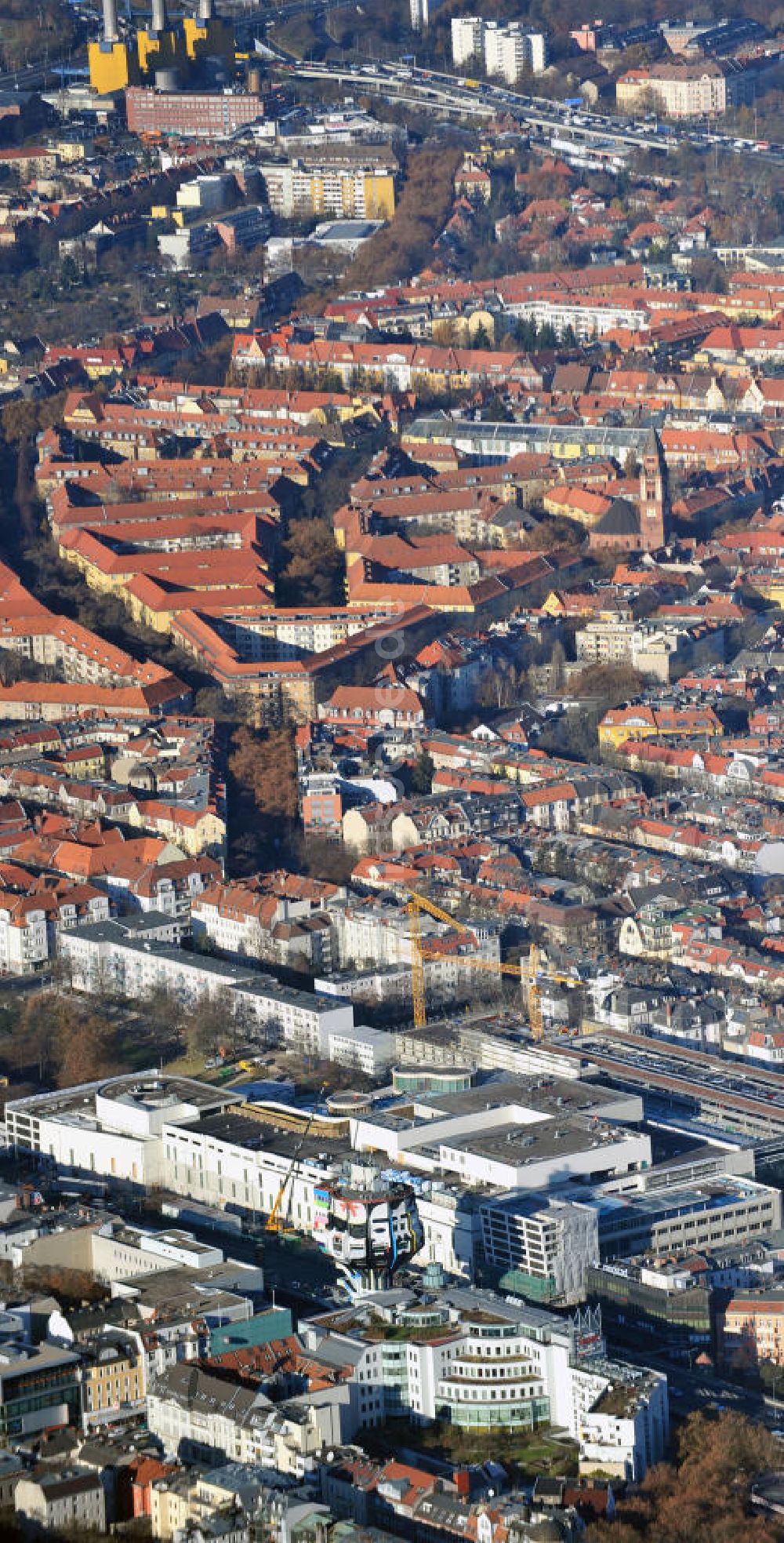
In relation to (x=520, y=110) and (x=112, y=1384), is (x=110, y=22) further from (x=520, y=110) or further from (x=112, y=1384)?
(x=112, y=1384)

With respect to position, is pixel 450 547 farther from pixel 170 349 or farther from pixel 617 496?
pixel 170 349

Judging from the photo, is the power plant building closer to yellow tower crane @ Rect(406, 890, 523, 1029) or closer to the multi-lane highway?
the multi-lane highway

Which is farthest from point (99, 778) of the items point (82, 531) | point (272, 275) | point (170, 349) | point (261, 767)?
point (272, 275)

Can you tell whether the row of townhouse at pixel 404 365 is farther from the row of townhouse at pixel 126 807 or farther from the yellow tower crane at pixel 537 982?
the yellow tower crane at pixel 537 982

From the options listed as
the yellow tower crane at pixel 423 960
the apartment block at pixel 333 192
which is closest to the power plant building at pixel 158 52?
the apartment block at pixel 333 192

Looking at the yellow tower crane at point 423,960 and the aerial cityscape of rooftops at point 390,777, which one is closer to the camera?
the aerial cityscape of rooftops at point 390,777

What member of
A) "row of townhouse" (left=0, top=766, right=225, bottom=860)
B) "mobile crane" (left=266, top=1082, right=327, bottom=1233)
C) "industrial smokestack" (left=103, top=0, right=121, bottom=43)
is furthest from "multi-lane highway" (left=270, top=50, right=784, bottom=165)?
"mobile crane" (left=266, top=1082, right=327, bottom=1233)

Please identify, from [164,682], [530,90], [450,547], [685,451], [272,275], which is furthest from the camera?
[530,90]
